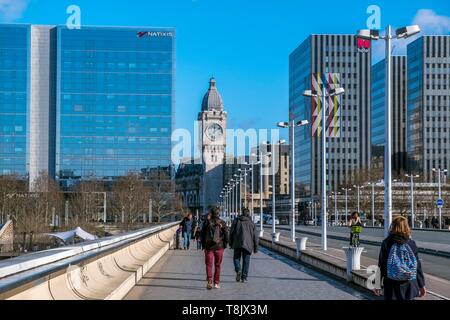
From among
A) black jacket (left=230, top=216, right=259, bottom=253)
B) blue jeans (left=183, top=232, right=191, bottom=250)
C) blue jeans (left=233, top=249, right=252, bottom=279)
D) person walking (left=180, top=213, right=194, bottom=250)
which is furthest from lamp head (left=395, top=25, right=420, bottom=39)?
blue jeans (left=183, top=232, right=191, bottom=250)

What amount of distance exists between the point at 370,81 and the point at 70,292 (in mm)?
153553

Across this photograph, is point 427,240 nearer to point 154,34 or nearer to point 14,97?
point 154,34

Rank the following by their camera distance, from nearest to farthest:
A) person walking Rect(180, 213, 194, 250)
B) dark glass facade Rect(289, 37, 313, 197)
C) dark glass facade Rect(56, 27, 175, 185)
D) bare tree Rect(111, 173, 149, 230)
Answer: person walking Rect(180, 213, 194, 250), dark glass facade Rect(289, 37, 313, 197), bare tree Rect(111, 173, 149, 230), dark glass facade Rect(56, 27, 175, 185)

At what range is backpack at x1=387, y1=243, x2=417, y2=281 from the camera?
29.2 ft

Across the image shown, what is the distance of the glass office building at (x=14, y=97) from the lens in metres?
169

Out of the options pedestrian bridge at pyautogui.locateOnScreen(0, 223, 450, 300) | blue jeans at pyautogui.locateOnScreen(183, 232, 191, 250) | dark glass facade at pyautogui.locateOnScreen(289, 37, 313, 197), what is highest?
dark glass facade at pyautogui.locateOnScreen(289, 37, 313, 197)

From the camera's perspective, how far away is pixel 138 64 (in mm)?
178500

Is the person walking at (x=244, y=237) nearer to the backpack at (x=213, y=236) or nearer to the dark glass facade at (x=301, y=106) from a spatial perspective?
the backpack at (x=213, y=236)

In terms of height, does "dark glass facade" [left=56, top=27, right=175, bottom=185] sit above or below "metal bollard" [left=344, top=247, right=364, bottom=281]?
above

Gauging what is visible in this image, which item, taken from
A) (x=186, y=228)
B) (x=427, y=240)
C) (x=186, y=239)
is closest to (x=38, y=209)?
(x=427, y=240)

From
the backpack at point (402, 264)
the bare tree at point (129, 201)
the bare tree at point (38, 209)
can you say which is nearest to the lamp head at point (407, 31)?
the backpack at point (402, 264)

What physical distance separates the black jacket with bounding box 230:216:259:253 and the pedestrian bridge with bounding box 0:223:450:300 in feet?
3.18

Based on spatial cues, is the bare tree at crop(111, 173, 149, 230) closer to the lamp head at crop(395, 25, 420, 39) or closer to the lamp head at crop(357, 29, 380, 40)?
the lamp head at crop(357, 29, 380, 40)

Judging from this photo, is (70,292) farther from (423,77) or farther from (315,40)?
(315,40)
